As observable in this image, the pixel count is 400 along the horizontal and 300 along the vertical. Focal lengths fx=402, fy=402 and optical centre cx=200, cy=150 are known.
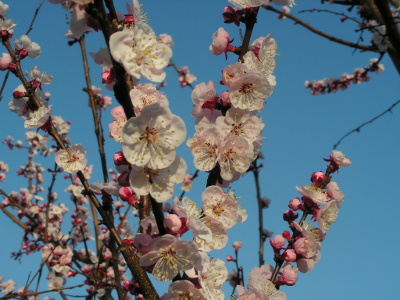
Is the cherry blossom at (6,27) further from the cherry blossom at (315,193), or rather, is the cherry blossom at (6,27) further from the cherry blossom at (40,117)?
the cherry blossom at (315,193)

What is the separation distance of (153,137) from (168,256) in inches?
15.6

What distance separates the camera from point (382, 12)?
288 cm

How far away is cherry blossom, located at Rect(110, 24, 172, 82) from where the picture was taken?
3.55ft

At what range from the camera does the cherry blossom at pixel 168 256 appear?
50.9 inches

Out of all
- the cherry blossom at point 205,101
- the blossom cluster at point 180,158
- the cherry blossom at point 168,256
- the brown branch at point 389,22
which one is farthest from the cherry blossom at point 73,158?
the brown branch at point 389,22

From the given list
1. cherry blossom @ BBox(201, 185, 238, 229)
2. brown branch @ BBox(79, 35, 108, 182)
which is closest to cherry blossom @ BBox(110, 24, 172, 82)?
cherry blossom @ BBox(201, 185, 238, 229)

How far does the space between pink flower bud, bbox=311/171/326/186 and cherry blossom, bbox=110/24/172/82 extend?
137 centimetres

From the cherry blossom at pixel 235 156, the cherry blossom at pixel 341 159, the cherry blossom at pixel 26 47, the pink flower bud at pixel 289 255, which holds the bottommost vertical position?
the pink flower bud at pixel 289 255

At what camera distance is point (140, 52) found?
124 centimetres

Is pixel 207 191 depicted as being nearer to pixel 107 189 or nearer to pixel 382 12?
pixel 107 189

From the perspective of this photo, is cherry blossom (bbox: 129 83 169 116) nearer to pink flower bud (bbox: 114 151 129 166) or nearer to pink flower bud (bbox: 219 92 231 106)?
pink flower bud (bbox: 114 151 129 166)

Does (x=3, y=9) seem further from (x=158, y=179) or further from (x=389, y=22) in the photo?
(x=389, y=22)

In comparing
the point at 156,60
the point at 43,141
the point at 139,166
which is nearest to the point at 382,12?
the point at 156,60

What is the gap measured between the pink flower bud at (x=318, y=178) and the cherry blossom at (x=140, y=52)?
4.49 feet
